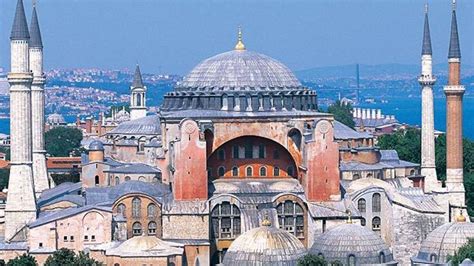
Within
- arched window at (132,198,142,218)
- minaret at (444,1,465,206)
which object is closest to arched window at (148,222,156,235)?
arched window at (132,198,142,218)

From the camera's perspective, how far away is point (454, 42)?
197 ft

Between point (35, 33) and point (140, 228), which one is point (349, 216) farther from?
point (35, 33)

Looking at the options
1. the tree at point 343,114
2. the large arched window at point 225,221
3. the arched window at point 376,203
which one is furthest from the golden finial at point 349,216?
the tree at point 343,114

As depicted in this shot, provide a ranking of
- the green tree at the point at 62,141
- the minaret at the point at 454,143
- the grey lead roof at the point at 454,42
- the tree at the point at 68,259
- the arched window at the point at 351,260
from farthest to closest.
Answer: the green tree at the point at 62,141 → the grey lead roof at the point at 454,42 → the minaret at the point at 454,143 → the arched window at the point at 351,260 → the tree at the point at 68,259

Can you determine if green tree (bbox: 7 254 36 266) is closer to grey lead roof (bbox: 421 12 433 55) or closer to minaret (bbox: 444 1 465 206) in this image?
minaret (bbox: 444 1 465 206)

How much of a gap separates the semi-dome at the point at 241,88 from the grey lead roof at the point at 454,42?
761 centimetres

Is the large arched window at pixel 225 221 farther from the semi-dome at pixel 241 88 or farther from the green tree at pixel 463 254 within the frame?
the green tree at pixel 463 254

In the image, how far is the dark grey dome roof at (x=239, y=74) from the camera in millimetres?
52594

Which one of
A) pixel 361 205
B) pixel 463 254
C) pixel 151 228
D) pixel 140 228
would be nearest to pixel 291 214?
pixel 361 205

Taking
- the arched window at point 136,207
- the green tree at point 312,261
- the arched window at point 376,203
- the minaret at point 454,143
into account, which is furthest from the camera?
the minaret at point 454,143

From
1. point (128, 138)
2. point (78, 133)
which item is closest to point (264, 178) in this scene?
point (128, 138)

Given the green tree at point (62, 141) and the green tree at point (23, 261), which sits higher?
the green tree at point (62, 141)

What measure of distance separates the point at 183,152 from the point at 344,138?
9.62 meters

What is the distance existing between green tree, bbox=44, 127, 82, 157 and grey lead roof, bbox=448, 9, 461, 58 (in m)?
36.6
